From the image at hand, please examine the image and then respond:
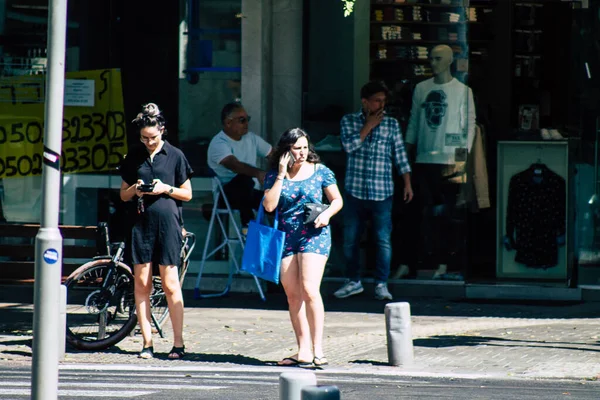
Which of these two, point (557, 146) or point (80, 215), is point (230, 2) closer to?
point (80, 215)

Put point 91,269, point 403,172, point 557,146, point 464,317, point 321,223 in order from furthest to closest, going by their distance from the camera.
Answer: point 557,146 → point 403,172 → point 464,317 → point 91,269 → point 321,223

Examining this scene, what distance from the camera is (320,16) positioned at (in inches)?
541

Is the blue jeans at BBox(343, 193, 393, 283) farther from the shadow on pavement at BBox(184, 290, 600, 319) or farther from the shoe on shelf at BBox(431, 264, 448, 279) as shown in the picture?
the shoe on shelf at BBox(431, 264, 448, 279)

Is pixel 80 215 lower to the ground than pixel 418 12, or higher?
lower

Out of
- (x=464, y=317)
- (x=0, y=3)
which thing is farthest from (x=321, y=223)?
(x=0, y=3)

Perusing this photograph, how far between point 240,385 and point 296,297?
1011mm

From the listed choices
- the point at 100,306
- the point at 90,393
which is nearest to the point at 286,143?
the point at 100,306

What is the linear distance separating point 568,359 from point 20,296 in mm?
6395

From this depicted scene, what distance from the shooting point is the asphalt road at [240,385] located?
8375 mm

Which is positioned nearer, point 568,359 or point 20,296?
point 568,359

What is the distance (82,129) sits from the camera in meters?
14.3

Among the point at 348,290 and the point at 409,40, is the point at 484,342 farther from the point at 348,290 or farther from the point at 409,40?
the point at 409,40

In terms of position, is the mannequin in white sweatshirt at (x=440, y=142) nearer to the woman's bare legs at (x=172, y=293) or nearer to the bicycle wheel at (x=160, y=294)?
the bicycle wheel at (x=160, y=294)

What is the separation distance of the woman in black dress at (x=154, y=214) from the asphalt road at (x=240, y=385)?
55 centimetres
